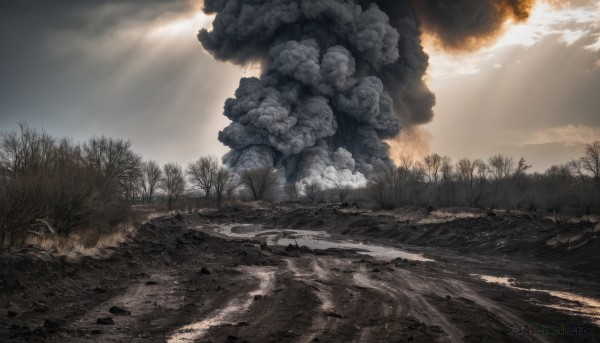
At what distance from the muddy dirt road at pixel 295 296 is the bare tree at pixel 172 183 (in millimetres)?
48763

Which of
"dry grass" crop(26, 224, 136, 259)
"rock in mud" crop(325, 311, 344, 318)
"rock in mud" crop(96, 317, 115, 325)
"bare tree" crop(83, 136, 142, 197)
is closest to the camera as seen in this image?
"rock in mud" crop(96, 317, 115, 325)

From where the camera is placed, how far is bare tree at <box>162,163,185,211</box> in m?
66.6

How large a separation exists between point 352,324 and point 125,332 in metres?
3.71

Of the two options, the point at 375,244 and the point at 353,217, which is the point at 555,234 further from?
the point at 353,217

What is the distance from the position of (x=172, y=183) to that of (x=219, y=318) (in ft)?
208

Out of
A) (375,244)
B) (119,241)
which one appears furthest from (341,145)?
(119,241)

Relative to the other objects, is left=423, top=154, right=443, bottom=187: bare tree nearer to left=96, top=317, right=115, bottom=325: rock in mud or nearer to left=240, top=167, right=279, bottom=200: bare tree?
left=240, top=167, right=279, bottom=200: bare tree

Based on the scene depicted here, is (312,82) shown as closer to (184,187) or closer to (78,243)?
(184,187)

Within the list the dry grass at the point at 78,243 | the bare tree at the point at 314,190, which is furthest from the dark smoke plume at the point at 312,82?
the dry grass at the point at 78,243

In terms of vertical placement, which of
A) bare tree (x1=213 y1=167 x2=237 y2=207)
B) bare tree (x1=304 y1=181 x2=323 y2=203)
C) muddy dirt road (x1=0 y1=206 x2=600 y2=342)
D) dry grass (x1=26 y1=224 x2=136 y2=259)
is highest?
bare tree (x1=213 y1=167 x2=237 y2=207)

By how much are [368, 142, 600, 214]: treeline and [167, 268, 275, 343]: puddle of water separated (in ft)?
136

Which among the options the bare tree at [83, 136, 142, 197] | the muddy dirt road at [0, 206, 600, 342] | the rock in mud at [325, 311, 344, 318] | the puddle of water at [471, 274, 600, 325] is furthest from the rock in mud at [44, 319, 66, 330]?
the bare tree at [83, 136, 142, 197]

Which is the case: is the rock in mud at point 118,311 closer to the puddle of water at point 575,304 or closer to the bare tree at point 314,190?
the puddle of water at point 575,304

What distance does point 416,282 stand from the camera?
1266 cm
